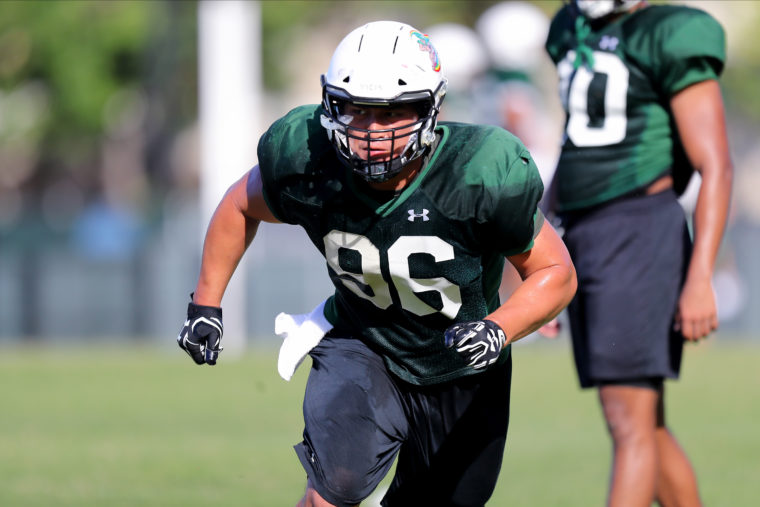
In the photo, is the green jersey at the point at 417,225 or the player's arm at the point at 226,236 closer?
the green jersey at the point at 417,225

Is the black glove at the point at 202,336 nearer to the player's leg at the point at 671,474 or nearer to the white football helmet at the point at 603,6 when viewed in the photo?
the player's leg at the point at 671,474

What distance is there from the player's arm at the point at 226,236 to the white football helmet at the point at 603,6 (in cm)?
140

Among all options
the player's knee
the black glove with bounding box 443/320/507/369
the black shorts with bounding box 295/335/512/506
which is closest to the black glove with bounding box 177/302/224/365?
the black shorts with bounding box 295/335/512/506

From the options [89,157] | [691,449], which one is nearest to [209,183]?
[691,449]

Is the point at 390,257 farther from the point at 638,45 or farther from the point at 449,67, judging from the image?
the point at 449,67

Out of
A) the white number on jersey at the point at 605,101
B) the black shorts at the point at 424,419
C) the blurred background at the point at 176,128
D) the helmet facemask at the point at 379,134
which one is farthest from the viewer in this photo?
the blurred background at the point at 176,128

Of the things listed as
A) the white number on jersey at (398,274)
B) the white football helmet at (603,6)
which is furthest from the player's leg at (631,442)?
the white football helmet at (603,6)

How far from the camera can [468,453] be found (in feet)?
13.1

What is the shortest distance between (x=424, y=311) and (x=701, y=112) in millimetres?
1301

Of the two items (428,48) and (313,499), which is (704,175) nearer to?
(428,48)

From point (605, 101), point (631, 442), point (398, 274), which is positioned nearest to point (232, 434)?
point (631, 442)

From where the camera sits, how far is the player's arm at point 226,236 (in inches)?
159

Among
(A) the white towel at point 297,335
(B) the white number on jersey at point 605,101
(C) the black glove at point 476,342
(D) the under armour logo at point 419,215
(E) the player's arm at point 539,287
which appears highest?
(B) the white number on jersey at point 605,101

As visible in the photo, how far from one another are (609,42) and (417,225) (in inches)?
52.7
